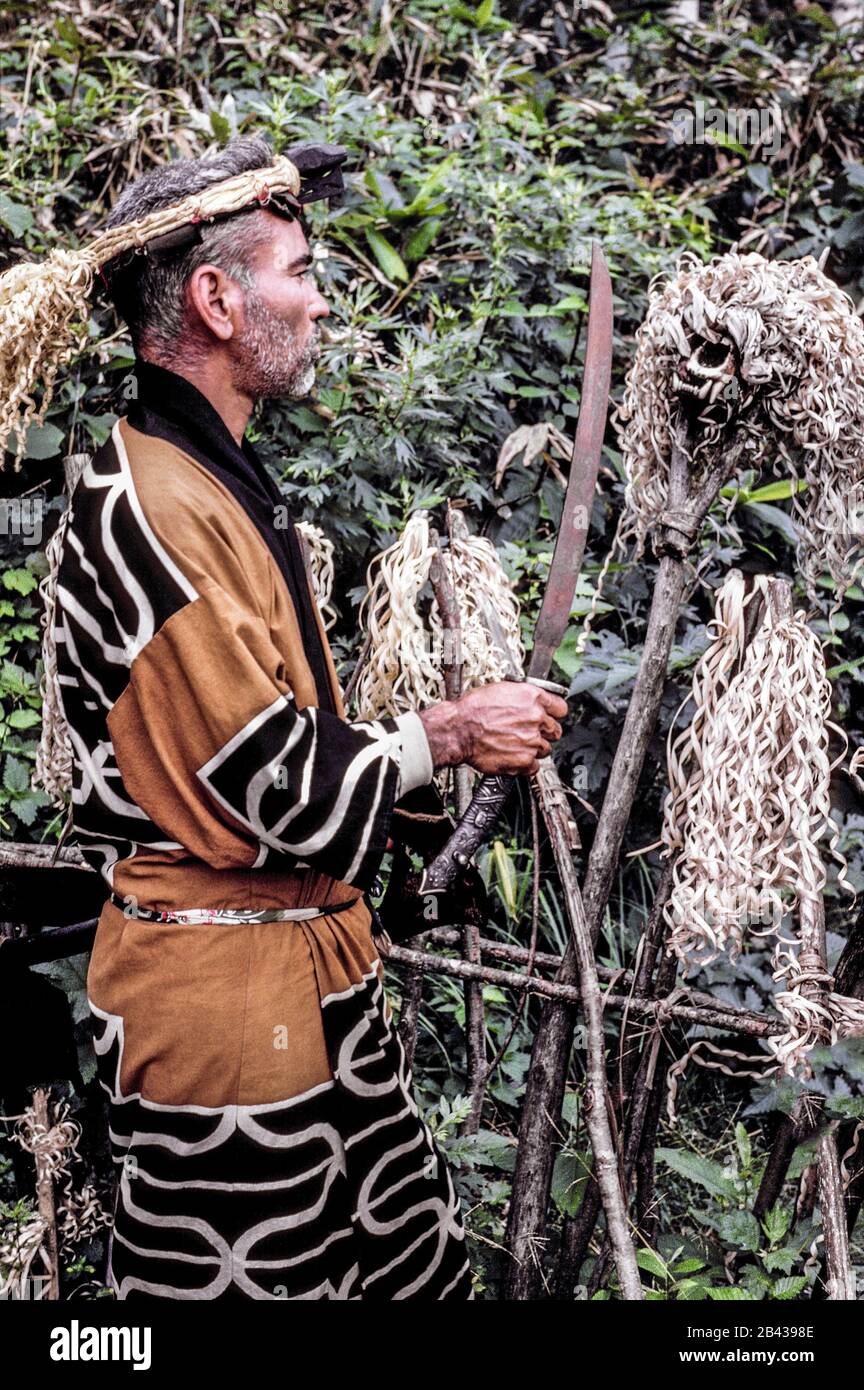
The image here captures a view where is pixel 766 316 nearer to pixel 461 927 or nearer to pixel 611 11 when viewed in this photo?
pixel 461 927

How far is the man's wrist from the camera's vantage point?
1.64 meters

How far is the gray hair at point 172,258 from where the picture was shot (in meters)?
1.70

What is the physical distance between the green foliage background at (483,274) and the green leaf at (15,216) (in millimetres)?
13

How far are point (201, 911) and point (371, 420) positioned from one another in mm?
1746

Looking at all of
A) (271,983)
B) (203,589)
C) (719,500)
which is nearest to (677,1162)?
(271,983)

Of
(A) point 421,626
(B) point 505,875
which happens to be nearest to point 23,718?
(A) point 421,626

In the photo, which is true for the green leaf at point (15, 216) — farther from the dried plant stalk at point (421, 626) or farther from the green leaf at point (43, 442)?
the dried plant stalk at point (421, 626)

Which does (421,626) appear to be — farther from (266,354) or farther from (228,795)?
(228,795)

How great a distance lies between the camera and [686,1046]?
2951mm

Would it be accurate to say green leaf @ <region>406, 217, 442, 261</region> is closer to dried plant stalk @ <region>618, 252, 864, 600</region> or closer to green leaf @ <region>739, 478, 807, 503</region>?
green leaf @ <region>739, 478, 807, 503</region>

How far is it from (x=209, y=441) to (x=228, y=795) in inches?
20.7

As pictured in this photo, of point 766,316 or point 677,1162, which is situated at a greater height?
point 766,316

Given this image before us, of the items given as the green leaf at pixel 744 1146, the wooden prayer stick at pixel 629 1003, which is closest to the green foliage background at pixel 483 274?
the green leaf at pixel 744 1146

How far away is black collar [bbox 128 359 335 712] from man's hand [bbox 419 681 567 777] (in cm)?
22
